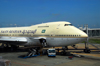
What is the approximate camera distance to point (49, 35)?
25891mm

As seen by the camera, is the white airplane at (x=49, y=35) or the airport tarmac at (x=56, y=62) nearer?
the airport tarmac at (x=56, y=62)

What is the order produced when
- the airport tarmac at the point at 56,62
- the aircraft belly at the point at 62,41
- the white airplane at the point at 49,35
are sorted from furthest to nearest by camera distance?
the white airplane at the point at 49,35
the aircraft belly at the point at 62,41
the airport tarmac at the point at 56,62

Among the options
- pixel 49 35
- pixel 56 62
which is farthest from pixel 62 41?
pixel 56 62

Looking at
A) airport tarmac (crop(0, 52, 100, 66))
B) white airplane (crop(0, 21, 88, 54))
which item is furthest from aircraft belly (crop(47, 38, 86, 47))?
airport tarmac (crop(0, 52, 100, 66))

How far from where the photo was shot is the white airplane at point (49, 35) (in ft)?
77.5

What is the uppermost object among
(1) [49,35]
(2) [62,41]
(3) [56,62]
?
(1) [49,35]

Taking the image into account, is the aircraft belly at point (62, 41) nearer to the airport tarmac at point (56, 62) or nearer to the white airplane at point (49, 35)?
the white airplane at point (49, 35)

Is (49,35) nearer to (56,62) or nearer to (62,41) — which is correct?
(62,41)

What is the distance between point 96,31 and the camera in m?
118

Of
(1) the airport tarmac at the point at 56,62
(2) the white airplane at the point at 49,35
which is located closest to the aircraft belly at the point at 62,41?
(2) the white airplane at the point at 49,35

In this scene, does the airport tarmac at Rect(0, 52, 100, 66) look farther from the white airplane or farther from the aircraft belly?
the white airplane

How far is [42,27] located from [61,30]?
611 cm

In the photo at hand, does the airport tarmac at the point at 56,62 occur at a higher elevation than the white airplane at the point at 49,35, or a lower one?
lower

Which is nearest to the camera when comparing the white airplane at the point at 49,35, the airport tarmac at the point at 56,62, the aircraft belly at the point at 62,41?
the airport tarmac at the point at 56,62
